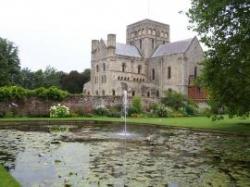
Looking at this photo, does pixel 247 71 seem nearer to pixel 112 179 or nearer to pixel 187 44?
pixel 112 179

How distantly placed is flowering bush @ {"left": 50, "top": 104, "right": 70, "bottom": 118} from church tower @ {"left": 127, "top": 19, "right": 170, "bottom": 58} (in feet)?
141

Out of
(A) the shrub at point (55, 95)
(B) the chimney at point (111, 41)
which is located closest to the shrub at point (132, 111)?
(A) the shrub at point (55, 95)

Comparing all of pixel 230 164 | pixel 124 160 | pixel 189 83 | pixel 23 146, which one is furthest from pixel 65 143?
pixel 189 83

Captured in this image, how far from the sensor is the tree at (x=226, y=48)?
771 inches

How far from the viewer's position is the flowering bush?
33.8m

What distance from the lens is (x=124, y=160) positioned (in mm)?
11820

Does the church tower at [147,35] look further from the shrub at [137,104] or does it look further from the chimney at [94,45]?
the shrub at [137,104]

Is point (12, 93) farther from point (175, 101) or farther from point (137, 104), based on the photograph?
point (175, 101)

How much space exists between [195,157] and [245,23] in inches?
359

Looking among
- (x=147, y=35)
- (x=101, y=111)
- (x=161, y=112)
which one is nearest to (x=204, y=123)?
(x=161, y=112)

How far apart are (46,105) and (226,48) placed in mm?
19879

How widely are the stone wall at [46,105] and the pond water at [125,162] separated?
17431mm

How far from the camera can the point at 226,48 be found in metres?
20.4

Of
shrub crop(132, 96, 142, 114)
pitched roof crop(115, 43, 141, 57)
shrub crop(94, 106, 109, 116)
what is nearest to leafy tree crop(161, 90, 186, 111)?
shrub crop(132, 96, 142, 114)
